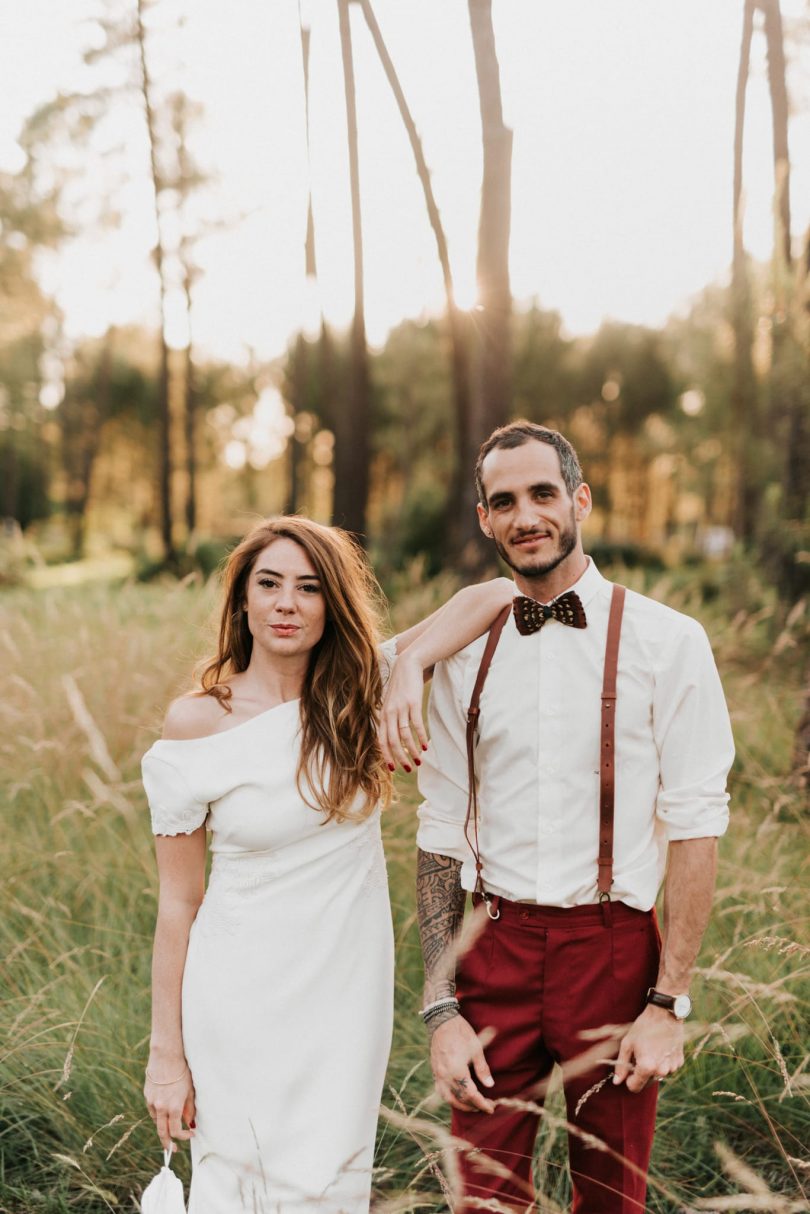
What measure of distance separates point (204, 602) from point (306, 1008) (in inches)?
158

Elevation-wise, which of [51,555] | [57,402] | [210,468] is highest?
[57,402]

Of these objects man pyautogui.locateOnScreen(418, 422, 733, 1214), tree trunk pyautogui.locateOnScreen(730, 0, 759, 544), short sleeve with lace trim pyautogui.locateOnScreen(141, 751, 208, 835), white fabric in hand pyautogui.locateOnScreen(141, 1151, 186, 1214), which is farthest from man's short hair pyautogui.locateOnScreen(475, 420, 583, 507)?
tree trunk pyautogui.locateOnScreen(730, 0, 759, 544)

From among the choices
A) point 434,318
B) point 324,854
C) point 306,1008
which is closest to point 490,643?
point 324,854

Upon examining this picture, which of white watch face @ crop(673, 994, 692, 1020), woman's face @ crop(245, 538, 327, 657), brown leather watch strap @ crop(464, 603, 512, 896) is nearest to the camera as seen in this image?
white watch face @ crop(673, 994, 692, 1020)

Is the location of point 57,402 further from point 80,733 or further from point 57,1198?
point 57,1198

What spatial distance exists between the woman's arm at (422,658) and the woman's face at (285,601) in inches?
10.9

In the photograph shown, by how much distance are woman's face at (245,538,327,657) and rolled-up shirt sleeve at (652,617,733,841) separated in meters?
0.85

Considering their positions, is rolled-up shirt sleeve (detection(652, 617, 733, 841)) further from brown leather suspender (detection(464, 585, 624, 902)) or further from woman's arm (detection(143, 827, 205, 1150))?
woman's arm (detection(143, 827, 205, 1150))

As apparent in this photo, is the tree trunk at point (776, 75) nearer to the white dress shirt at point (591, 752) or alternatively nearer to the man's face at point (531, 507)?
the man's face at point (531, 507)

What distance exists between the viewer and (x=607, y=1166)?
6.99 feet

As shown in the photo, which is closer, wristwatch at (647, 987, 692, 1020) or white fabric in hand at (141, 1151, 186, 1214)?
wristwatch at (647, 987, 692, 1020)

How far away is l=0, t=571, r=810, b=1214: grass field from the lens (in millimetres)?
2826

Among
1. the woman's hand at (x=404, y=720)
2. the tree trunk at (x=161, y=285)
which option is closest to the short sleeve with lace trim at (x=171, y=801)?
the woman's hand at (x=404, y=720)

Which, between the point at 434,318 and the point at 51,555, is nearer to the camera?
the point at 434,318
